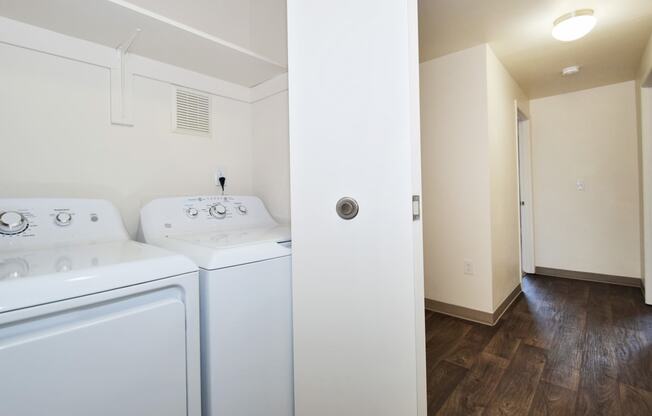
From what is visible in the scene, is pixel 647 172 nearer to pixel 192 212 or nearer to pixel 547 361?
pixel 547 361

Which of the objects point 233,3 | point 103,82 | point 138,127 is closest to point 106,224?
point 138,127

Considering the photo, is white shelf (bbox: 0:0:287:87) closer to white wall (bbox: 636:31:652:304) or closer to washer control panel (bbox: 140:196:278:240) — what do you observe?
washer control panel (bbox: 140:196:278:240)

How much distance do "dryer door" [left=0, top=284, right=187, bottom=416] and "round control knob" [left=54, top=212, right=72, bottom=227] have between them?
2.03 ft

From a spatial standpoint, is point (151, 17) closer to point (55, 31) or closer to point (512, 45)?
point (55, 31)

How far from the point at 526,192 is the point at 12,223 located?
4329mm

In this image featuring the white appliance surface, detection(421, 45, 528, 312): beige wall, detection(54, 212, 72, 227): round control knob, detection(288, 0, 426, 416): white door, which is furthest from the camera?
detection(421, 45, 528, 312): beige wall

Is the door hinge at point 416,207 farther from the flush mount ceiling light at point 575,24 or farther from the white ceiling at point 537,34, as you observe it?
the flush mount ceiling light at point 575,24

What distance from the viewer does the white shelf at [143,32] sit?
1.16 metres

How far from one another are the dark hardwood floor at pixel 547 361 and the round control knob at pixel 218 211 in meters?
1.40

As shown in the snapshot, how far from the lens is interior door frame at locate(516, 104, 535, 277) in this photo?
11.6ft

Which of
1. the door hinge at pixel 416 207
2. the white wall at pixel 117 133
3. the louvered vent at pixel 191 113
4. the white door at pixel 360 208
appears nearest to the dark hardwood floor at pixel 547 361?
the white door at pixel 360 208

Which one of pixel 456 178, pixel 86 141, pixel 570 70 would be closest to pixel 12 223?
pixel 86 141

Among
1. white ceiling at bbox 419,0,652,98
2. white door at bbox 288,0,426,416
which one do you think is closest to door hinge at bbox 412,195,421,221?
white door at bbox 288,0,426,416

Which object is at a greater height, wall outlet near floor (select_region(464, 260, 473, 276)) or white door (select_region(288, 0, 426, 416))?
white door (select_region(288, 0, 426, 416))
